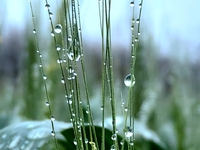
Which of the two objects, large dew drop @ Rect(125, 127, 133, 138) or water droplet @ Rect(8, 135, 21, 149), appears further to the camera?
water droplet @ Rect(8, 135, 21, 149)

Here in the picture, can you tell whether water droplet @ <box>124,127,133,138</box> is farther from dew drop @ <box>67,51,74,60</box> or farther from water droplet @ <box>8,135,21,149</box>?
water droplet @ <box>8,135,21,149</box>

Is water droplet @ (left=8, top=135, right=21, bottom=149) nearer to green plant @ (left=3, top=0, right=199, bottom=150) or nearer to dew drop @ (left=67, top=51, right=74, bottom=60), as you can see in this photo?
green plant @ (left=3, top=0, right=199, bottom=150)

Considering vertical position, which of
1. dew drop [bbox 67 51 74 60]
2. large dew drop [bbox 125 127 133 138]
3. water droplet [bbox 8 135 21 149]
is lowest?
large dew drop [bbox 125 127 133 138]

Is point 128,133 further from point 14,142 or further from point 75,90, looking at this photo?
point 14,142

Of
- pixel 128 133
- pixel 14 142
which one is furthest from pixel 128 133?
pixel 14 142

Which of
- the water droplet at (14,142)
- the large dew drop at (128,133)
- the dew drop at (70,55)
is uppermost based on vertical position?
the dew drop at (70,55)

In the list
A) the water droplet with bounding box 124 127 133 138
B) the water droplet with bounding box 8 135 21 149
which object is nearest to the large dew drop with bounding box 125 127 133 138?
the water droplet with bounding box 124 127 133 138

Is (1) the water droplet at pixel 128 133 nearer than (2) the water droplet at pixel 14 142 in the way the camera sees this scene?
Yes

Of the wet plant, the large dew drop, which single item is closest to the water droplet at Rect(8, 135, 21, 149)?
the wet plant

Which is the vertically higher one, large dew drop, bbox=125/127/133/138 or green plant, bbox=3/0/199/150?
green plant, bbox=3/0/199/150

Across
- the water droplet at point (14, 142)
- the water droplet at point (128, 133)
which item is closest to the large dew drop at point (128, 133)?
the water droplet at point (128, 133)

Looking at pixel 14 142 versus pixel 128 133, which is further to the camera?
pixel 14 142

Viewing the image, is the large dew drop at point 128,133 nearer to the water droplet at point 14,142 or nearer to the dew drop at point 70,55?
the dew drop at point 70,55
